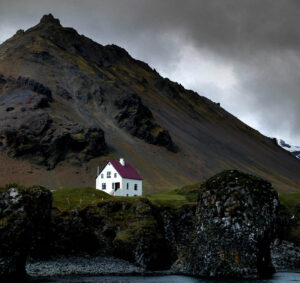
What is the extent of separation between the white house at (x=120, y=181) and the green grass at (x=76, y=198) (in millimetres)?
18668

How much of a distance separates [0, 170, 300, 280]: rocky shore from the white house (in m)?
28.9

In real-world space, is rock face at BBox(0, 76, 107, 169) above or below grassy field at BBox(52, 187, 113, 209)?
above

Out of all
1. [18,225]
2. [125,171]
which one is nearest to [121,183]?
[125,171]

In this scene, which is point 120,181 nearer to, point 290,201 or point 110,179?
point 110,179

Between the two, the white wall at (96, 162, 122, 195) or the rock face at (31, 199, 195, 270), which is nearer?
the rock face at (31, 199, 195, 270)

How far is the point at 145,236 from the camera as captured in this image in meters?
62.5

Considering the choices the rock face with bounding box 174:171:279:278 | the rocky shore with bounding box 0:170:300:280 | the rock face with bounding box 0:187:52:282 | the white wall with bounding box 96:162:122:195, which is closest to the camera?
the rock face with bounding box 0:187:52:282

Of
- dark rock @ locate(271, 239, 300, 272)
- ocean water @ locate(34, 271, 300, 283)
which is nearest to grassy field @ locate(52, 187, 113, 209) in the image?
ocean water @ locate(34, 271, 300, 283)

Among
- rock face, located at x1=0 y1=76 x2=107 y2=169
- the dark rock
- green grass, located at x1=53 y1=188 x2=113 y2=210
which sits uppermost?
rock face, located at x1=0 y1=76 x2=107 y2=169

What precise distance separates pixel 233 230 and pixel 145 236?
48.0 ft

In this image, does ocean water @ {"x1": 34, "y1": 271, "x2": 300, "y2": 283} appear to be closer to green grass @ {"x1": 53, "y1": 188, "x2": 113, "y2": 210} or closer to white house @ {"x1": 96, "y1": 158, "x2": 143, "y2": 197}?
green grass @ {"x1": 53, "y1": 188, "x2": 113, "y2": 210}

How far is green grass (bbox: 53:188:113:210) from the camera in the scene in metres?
69.2

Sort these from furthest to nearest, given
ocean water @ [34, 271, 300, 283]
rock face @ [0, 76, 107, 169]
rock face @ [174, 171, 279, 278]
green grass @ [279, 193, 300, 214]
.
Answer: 1. rock face @ [0, 76, 107, 169]
2. green grass @ [279, 193, 300, 214]
3. rock face @ [174, 171, 279, 278]
4. ocean water @ [34, 271, 300, 283]

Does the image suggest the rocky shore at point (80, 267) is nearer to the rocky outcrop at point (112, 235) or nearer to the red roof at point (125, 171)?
the rocky outcrop at point (112, 235)
